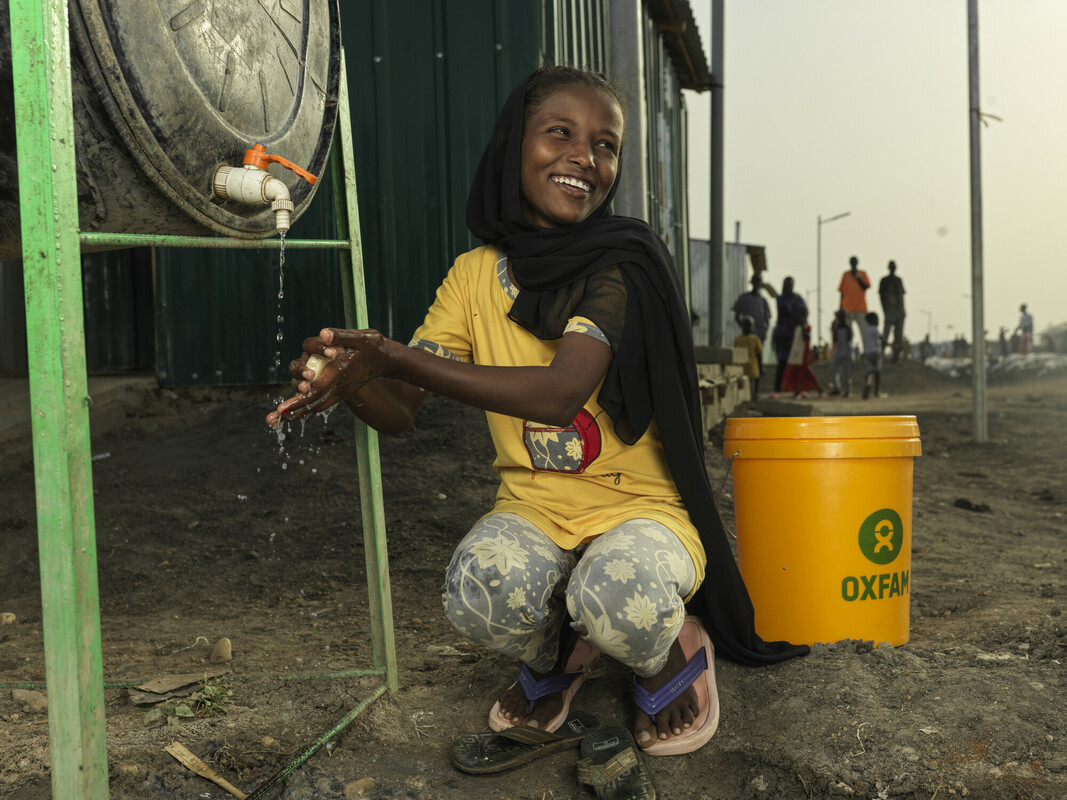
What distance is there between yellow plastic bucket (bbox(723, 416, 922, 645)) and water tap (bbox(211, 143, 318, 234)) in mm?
1272

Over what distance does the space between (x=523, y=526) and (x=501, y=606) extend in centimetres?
19

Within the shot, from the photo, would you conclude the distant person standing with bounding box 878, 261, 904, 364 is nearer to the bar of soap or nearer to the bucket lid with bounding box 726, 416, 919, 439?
the bucket lid with bounding box 726, 416, 919, 439

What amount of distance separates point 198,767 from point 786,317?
11.1m

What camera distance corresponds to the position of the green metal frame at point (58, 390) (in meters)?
1.22

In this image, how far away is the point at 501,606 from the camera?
5.80ft

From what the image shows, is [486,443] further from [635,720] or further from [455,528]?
[635,720]

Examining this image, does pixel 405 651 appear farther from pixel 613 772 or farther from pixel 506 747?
pixel 613 772

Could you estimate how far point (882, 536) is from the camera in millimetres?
2268

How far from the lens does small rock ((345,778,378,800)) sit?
66.1 inches

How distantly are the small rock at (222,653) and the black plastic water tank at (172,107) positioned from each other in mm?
1248

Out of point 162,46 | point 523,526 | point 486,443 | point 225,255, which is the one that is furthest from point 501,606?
point 225,255

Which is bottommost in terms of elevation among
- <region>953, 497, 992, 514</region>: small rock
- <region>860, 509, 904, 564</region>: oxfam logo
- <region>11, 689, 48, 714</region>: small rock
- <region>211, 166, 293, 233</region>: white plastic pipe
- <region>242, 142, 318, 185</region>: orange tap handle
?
<region>953, 497, 992, 514</region>: small rock

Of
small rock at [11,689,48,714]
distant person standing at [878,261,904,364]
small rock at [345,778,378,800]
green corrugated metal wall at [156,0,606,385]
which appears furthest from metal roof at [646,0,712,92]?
small rock at [345,778,378,800]

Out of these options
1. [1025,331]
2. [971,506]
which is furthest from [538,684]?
[1025,331]
